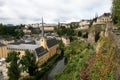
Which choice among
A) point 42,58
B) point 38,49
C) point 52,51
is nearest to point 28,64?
point 42,58

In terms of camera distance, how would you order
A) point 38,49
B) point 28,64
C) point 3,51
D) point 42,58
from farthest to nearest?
point 3,51 → point 38,49 → point 42,58 → point 28,64

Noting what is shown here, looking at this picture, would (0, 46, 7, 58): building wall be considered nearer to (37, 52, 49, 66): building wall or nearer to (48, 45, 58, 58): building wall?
(37, 52, 49, 66): building wall

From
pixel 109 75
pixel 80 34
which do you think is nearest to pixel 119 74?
pixel 109 75

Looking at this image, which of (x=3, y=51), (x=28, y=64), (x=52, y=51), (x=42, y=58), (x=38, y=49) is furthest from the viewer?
(x=52, y=51)

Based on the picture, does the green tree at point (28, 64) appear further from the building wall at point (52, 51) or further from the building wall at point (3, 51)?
→ the building wall at point (52, 51)

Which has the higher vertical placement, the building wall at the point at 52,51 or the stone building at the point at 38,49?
the stone building at the point at 38,49

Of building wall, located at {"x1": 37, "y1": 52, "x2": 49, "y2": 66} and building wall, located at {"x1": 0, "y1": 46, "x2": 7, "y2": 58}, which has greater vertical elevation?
building wall, located at {"x1": 0, "y1": 46, "x2": 7, "y2": 58}

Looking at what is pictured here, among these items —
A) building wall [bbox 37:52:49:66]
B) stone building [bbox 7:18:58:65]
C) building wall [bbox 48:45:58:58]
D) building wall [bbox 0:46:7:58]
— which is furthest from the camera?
building wall [bbox 48:45:58:58]

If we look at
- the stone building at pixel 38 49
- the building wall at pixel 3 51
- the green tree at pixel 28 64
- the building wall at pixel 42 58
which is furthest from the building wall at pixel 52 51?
the green tree at pixel 28 64

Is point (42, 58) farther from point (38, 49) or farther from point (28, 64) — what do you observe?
point (28, 64)

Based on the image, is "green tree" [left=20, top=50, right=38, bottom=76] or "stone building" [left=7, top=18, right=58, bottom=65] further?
"stone building" [left=7, top=18, right=58, bottom=65]

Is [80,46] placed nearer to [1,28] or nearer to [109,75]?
[109,75]

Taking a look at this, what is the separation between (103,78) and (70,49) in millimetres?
30590

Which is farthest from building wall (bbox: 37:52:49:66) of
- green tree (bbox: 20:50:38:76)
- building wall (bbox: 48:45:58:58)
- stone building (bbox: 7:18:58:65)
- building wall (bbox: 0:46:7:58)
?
building wall (bbox: 0:46:7:58)
